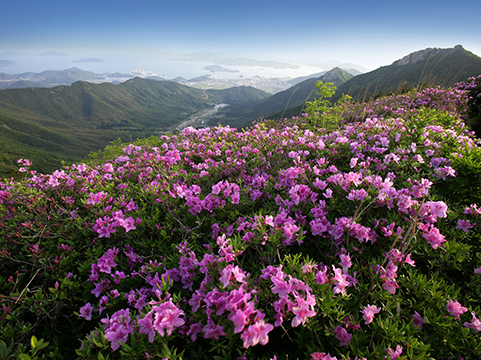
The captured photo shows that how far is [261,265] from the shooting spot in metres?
2.31

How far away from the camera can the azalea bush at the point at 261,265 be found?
165 centimetres

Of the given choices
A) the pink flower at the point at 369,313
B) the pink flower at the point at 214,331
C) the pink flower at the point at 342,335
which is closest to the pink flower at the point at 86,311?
the pink flower at the point at 214,331

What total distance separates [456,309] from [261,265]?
1.62 meters

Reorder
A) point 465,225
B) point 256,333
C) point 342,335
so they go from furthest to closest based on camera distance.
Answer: point 465,225 < point 342,335 < point 256,333

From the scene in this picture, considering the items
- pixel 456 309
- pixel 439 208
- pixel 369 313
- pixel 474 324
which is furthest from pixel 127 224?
pixel 439 208

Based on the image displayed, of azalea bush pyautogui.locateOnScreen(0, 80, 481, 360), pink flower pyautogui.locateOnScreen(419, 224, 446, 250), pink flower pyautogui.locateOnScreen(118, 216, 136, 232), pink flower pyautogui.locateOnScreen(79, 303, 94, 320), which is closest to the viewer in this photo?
azalea bush pyautogui.locateOnScreen(0, 80, 481, 360)

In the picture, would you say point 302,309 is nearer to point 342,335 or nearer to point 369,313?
point 342,335

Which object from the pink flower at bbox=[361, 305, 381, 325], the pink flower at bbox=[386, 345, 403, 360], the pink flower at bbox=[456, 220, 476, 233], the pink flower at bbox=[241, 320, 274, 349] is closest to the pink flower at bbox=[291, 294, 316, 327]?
the pink flower at bbox=[241, 320, 274, 349]

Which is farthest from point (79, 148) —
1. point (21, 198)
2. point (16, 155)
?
point (21, 198)

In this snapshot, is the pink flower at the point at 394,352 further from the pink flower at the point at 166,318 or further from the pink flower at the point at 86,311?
the pink flower at the point at 86,311

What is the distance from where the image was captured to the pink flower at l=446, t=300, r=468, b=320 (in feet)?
5.61

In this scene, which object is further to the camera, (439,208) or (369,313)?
(439,208)

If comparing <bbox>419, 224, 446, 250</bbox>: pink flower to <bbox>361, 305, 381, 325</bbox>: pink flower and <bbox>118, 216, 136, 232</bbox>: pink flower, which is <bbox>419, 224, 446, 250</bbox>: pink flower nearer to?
<bbox>361, 305, 381, 325</bbox>: pink flower

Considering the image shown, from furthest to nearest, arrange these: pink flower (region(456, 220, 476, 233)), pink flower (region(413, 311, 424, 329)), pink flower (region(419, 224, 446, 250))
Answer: pink flower (region(456, 220, 476, 233)) < pink flower (region(419, 224, 446, 250)) < pink flower (region(413, 311, 424, 329))
